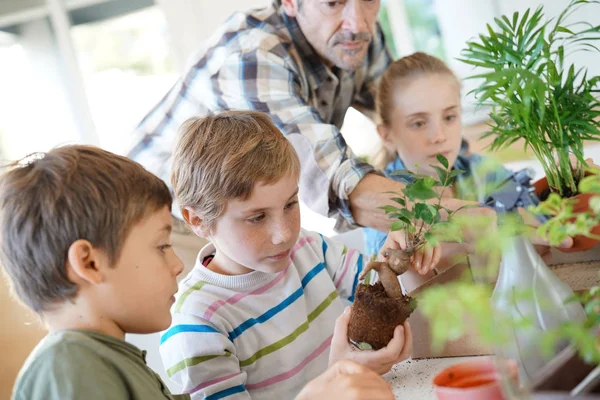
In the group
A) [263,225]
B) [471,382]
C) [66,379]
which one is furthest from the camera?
[263,225]

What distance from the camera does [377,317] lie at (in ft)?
3.68

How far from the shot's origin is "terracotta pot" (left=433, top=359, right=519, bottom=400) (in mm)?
718

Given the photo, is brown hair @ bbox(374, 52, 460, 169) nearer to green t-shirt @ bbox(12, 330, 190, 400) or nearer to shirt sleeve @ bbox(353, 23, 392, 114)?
shirt sleeve @ bbox(353, 23, 392, 114)

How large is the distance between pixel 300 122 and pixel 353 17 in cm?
40

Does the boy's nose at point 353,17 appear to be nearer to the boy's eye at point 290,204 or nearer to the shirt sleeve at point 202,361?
the boy's eye at point 290,204

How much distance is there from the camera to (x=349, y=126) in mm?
5480

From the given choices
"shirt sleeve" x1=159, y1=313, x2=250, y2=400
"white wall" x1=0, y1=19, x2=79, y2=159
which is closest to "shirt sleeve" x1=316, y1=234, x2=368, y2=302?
"shirt sleeve" x1=159, y1=313, x2=250, y2=400

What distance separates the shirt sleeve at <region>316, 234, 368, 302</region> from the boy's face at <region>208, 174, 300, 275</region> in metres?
0.26

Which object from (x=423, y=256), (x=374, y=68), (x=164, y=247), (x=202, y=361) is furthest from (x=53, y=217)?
(x=374, y=68)

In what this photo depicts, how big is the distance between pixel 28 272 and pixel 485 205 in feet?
3.04

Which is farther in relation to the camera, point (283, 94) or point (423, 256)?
point (283, 94)

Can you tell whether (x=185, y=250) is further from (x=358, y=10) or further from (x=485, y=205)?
(x=485, y=205)

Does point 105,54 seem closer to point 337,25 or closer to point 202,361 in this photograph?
point 337,25

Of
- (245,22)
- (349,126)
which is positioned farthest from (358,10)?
(349,126)
